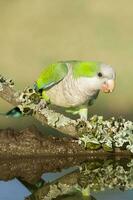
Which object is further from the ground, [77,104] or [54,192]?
[77,104]

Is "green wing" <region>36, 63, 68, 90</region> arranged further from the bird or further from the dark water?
the dark water

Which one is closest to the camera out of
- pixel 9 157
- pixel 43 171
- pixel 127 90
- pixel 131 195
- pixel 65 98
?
pixel 131 195

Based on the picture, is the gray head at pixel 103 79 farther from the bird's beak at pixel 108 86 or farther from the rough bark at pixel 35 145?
the rough bark at pixel 35 145

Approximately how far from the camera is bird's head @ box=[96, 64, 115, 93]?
5.68ft

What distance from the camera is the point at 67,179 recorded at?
149 cm

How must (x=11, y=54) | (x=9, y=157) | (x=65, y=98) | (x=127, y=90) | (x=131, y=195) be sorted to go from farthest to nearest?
(x=11, y=54), (x=127, y=90), (x=65, y=98), (x=9, y=157), (x=131, y=195)

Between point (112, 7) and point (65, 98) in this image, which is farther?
point (112, 7)

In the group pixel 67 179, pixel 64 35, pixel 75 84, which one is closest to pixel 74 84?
pixel 75 84

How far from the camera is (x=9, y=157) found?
5.56 feet

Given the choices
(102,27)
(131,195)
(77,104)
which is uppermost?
(102,27)

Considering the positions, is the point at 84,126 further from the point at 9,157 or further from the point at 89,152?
the point at 9,157

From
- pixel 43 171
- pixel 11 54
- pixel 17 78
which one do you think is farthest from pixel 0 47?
pixel 43 171

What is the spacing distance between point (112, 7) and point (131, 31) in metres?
0.16

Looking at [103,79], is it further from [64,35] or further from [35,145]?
[64,35]
